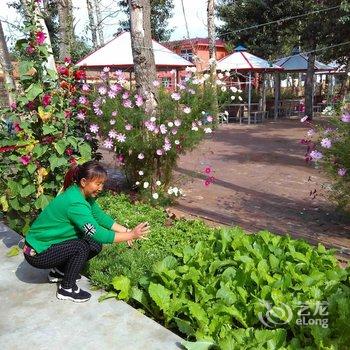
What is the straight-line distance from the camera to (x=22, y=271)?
3.82 meters

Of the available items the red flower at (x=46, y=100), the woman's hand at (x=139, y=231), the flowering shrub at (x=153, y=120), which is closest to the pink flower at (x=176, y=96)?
the flowering shrub at (x=153, y=120)

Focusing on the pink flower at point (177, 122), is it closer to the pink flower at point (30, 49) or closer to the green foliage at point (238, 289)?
the pink flower at point (30, 49)

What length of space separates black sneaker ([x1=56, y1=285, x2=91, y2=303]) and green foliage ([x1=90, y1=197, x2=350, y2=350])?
0.16 metres

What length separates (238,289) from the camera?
2.96 meters

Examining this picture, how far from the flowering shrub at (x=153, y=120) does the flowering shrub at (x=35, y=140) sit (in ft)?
4.15

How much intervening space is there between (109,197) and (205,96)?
6.35 ft

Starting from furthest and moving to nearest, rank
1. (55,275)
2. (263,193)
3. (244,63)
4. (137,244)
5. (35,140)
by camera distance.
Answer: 1. (244,63)
2. (263,193)
3. (35,140)
4. (137,244)
5. (55,275)

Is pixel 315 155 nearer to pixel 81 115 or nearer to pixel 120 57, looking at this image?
pixel 81 115

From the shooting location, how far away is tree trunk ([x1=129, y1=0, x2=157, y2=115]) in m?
6.25

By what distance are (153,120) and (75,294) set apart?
3.16 m

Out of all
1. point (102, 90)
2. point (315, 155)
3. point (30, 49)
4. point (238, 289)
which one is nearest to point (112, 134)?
point (102, 90)

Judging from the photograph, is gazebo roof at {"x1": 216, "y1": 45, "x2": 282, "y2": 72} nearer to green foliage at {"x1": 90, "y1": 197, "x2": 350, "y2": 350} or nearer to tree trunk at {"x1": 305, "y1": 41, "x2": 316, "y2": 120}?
tree trunk at {"x1": 305, "y1": 41, "x2": 316, "y2": 120}

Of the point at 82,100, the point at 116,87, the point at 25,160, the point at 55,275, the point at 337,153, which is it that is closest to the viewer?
the point at 55,275

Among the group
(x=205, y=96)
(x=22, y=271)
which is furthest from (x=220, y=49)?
(x=22, y=271)
